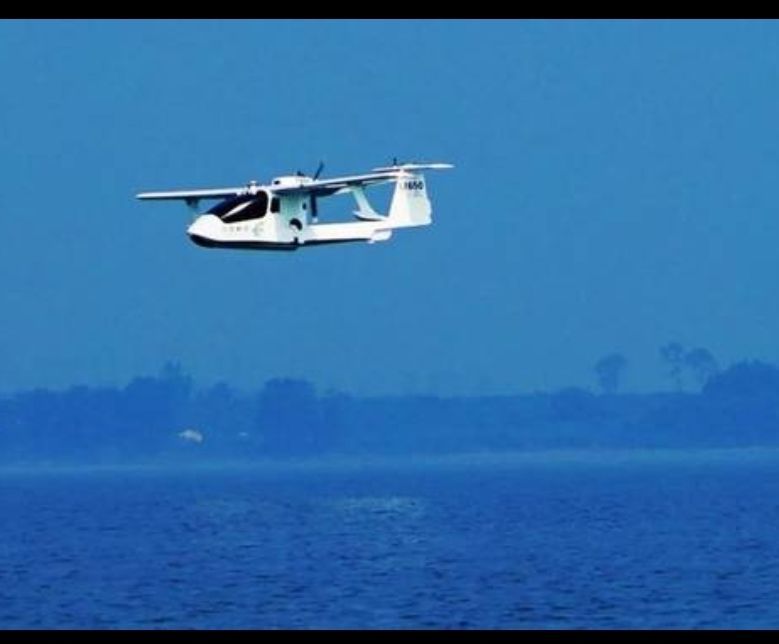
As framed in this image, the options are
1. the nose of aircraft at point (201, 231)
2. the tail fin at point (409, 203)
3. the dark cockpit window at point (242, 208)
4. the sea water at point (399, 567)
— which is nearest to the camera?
the nose of aircraft at point (201, 231)

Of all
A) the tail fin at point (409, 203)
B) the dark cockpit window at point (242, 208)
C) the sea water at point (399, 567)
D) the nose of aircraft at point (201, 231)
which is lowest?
the sea water at point (399, 567)

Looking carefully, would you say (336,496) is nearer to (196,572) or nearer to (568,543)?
(568,543)

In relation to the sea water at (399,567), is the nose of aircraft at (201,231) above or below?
above

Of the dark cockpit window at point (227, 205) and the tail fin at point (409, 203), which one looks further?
the tail fin at point (409, 203)

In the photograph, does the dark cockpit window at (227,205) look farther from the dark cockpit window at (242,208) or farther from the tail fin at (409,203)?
the tail fin at (409,203)

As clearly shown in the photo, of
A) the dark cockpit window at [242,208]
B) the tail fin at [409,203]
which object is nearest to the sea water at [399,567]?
the tail fin at [409,203]

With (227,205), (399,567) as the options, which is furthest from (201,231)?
(399,567)
